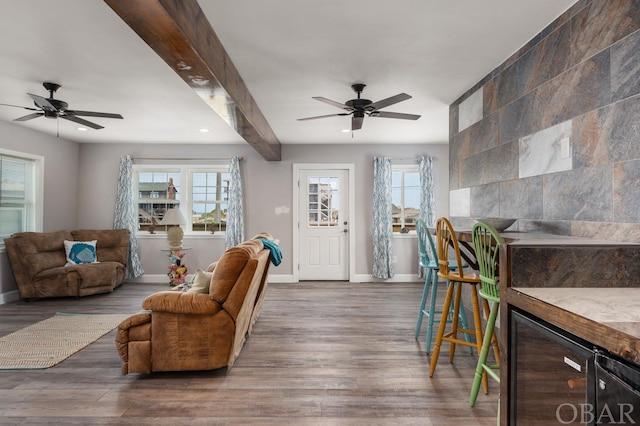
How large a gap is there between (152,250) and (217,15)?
503cm

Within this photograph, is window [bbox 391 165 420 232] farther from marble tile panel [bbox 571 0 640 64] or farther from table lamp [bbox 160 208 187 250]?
marble tile panel [bbox 571 0 640 64]

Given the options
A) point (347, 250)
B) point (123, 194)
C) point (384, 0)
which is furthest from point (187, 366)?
point (123, 194)

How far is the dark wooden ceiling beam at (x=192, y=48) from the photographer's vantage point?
169 centimetres

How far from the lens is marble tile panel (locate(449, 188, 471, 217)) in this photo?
3.56 m

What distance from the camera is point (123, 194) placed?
6.17 m

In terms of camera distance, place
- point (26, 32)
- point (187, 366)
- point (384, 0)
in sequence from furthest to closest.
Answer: point (187, 366), point (26, 32), point (384, 0)

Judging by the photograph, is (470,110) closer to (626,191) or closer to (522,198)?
(522,198)

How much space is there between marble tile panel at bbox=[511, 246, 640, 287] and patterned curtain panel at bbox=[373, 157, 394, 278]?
469 cm

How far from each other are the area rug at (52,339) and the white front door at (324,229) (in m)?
3.08

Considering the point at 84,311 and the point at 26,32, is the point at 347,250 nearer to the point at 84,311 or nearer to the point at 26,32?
A: the point at 84,311

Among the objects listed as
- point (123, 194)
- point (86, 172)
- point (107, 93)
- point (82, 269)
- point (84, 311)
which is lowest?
point (84, 311)

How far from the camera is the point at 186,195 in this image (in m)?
6.40

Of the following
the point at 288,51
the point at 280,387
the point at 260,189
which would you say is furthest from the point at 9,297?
the point at 288,51

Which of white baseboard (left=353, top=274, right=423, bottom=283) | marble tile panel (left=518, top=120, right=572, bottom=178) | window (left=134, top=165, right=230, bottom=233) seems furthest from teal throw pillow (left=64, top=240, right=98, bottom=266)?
marble tile panel (left=518, top=120, right=572, bottom=178)
